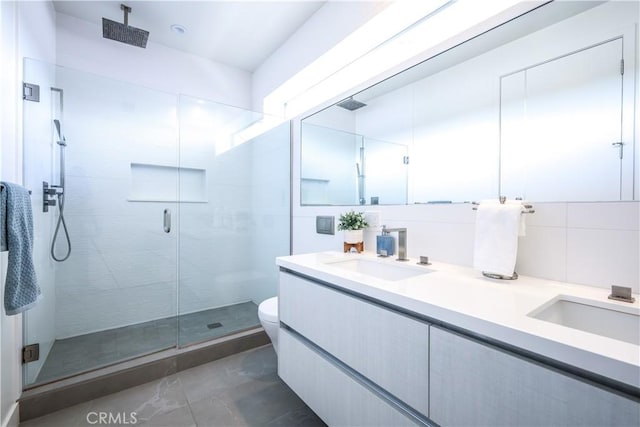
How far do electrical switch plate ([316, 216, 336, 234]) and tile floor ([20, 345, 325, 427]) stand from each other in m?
1.00

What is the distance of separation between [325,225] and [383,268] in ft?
2.31

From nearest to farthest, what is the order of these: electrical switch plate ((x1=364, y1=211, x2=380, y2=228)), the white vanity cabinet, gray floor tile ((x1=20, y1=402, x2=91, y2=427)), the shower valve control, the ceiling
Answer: the white vanity cabinet → gray floor tile ((x1=20, y1=402, x2=91, y2=427)) → electrical switch plate ((x1=364, y1=211, x2=380, y2=228)) → the shower valve control → the ceiling

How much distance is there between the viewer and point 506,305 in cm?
76

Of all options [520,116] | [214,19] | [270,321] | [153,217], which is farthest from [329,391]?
[214,19]

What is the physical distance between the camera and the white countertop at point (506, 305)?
521 mm

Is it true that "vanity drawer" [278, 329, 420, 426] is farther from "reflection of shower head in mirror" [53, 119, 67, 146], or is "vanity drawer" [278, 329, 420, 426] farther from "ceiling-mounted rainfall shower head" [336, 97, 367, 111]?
"reflection of shower head in mirror" [53, 119, 67, 146]

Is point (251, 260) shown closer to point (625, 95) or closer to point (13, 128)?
point (13, 128)

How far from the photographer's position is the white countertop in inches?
20.5

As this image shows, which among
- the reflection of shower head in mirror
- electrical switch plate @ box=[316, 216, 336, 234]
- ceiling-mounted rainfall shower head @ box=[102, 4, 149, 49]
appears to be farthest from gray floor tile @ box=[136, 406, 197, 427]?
ceiling-mounted rainfall shower head @ box=[102, 4, 149, 49]

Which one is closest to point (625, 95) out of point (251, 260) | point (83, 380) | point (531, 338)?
point (531, 338)

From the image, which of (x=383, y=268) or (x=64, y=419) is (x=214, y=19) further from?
(x=64, y=419)

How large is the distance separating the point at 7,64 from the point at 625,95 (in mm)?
2567

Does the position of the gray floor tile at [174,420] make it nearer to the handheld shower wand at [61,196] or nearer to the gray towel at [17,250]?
the gray towel at [17,250]

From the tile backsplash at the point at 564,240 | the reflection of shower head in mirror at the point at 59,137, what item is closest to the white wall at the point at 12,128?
the reflection of shower head in mirror at the point at 59,137
